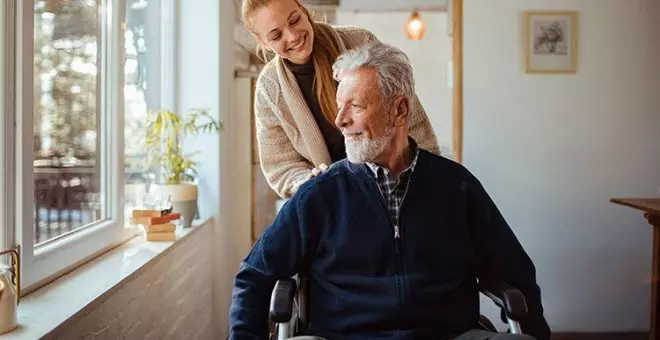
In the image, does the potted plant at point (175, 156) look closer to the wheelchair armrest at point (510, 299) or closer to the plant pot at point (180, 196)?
the plant pot at point (180, 196)

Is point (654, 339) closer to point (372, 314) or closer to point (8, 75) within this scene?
point (372, 314)

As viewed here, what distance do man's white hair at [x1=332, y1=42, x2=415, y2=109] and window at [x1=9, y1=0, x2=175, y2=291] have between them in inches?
30.2

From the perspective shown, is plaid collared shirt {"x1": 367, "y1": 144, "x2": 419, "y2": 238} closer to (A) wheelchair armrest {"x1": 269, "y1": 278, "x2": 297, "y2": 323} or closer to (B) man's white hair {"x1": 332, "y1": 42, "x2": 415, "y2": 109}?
(B) man's white hair {"x1": 332, "y1": 42, "x2": 415, "y2": 109}

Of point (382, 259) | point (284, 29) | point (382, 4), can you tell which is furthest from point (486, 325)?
point (382, 4)

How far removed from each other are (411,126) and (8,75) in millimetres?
1006

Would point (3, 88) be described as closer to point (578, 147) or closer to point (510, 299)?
point (510, 299)

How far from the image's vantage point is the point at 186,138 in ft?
10.7

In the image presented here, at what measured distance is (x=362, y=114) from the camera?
5.25ft

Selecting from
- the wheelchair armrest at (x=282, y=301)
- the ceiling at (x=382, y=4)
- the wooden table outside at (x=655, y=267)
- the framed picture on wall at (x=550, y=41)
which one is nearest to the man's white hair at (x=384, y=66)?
the wheelchair armrest at (x=282, y=301)

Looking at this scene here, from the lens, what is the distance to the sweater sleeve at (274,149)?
1937 mm

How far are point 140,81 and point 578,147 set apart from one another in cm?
229

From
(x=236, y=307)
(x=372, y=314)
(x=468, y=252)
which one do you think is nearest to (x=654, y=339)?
(x=468, y=252)

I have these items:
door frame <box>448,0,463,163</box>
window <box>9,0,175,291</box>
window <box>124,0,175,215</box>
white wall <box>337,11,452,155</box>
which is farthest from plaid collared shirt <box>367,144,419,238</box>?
white wall <box>337,11,452,155</box>

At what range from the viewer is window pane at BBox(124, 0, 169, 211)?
2.85 metres
